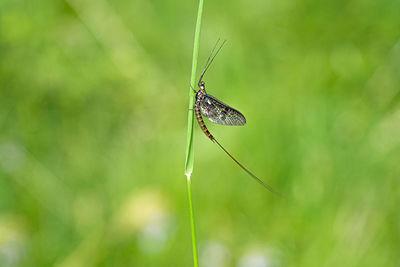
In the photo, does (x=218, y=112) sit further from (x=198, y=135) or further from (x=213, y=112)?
(x=198, y=135)

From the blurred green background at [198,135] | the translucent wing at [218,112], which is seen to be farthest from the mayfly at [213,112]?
the blurred green background at [198,135]

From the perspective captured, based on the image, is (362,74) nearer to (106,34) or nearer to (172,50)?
(172,50)

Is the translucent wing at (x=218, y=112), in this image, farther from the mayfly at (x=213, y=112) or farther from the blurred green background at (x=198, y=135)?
the blurred green background at (x=198, y=135)

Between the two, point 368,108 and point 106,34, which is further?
point 106,34

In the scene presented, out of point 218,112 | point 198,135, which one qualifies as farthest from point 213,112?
point 198,135

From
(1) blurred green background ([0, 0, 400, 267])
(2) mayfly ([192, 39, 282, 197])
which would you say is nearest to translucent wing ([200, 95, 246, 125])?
(2) mayfly ([192, 39, 282, 197])

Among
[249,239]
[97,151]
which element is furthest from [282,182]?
[97,151]
